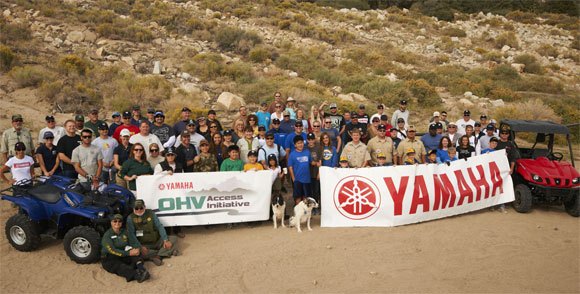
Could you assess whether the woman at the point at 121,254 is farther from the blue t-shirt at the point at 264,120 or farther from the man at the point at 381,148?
the man at the point at 381,148

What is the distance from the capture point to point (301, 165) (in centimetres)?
784

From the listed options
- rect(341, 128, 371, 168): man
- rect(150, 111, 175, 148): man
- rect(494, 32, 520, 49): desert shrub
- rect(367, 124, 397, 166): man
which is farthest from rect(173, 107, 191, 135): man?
rect(494, 32, 520, 49): desert shrub

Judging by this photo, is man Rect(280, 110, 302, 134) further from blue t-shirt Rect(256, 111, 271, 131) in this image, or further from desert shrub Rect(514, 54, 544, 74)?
desert shrub Rect(514, 54, 544, 74)

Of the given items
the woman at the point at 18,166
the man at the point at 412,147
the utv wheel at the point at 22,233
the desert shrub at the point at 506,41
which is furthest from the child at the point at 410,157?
the desert shrub at the point at 506,41

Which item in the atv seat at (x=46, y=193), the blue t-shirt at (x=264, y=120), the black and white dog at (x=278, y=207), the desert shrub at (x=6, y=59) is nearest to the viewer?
the atv seat at (x=46, y=193)

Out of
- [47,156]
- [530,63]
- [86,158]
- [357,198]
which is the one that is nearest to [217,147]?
[86,158]

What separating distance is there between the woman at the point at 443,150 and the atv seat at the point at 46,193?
7431 mm

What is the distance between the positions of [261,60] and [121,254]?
19.6 meters

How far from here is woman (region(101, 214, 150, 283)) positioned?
5672 mm

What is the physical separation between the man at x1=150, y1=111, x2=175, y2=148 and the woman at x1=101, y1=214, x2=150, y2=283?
2628 millimetres

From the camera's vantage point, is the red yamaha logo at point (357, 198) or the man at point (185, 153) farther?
the man at point (185, 153)

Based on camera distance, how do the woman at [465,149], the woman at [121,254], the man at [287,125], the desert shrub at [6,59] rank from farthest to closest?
A: 1. the desert shrub at [6,59]
2. the man at [287,125]
3. the woman at [465,149]
4. the woman at [121,254]

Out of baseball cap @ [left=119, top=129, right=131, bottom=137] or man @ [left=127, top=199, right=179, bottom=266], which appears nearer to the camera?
man @ [left=127, top=199, right=179, bottom=266]

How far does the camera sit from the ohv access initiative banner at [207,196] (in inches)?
284
